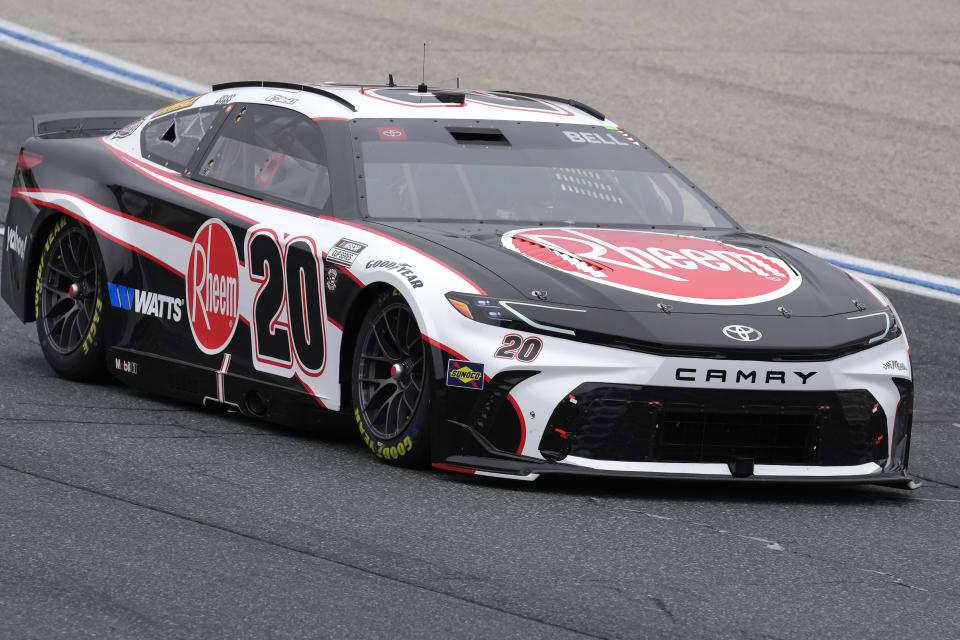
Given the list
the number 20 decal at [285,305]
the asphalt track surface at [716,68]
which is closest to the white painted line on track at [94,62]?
the asphalt track surface at [716,68]

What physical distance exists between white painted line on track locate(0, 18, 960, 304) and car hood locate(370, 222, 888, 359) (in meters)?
5.49

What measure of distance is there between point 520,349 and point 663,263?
768 millimetres

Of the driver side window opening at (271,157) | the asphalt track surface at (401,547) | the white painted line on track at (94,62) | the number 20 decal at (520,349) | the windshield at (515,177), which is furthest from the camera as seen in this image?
the white painted line on track at (94,62)

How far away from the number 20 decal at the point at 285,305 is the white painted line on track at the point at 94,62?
424 inches

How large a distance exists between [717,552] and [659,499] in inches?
28.1

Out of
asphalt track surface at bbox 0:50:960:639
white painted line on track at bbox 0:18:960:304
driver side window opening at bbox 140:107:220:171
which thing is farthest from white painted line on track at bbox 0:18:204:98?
asphalt track surface at bbox 0:50:960:639

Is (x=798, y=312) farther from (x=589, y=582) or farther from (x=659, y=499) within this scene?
(x=589, y=582)

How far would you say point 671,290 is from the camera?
20.3 ft

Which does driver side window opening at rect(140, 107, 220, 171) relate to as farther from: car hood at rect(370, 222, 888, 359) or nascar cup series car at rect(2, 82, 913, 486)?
car hood at rect(370, 222, 888, 359)

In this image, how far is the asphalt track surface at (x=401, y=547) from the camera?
4.61 meters

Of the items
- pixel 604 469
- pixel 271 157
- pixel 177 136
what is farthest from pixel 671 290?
pixel 177 136

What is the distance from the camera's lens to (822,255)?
12656 mm

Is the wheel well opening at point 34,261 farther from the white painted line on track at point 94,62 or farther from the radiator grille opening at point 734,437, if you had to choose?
the white painted line on track at point 94,62

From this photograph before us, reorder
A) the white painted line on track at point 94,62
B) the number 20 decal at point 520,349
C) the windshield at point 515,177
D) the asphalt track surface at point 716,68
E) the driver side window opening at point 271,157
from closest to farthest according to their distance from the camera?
the number 20 decal at point 520,349, the windshield at point 515,177, the driver side window opening at point 271,157, the asphalt track surface at point 716,68, the white painted line on track at point 94,62
